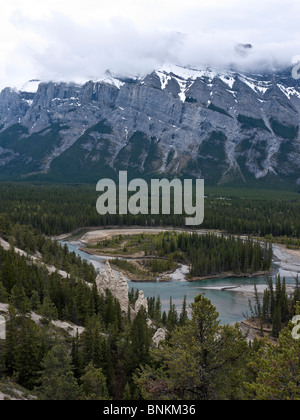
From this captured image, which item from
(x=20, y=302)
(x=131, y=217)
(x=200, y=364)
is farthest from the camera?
(x=131, y=217)

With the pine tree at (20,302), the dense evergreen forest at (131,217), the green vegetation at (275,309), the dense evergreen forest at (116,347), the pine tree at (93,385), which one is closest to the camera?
the dense evergreen forest at (116,347)

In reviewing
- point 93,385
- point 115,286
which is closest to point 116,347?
point 93,385

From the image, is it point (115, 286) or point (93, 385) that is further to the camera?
point (115, 286)

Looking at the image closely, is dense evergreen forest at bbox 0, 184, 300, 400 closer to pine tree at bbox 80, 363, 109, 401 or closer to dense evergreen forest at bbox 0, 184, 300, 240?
pine tree at bbox 80, 363, 109, 401

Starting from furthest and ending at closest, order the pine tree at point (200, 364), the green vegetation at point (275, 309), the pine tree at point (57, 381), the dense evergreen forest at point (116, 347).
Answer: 1. the green vegetation at point (275, 309)
2. the pine tree at point (57, 381)
3. the dense evergreen forest at point (116, 347)
4. the pine tree at point (200, 364)

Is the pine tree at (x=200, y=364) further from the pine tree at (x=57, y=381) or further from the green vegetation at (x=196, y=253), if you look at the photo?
the green vegetation at (x=196, y=253)

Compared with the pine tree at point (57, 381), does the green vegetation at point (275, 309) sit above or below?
below

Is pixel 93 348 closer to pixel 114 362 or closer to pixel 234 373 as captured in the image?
pixel 114 362

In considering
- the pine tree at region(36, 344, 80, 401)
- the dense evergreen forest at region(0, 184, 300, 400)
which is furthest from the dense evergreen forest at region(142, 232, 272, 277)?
the pine tree at region(36, 344, 80, 401)

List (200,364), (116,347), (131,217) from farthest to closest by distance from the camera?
(131,217), (116,347), (200,364)

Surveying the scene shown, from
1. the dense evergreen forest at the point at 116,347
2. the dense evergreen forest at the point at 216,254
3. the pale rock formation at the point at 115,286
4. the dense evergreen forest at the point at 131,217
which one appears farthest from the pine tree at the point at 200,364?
the dense evergreen forest at the point at 131,217

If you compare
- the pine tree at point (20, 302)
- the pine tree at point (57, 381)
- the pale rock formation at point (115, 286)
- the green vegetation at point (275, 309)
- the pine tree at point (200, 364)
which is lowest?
the green vegetation at point (275, 309)

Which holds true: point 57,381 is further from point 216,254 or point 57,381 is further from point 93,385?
point 216,254
